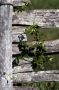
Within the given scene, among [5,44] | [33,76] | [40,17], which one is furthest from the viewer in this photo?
[33,76]

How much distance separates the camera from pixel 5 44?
4891 millimetres

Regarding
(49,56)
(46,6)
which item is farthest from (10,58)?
(46,6)

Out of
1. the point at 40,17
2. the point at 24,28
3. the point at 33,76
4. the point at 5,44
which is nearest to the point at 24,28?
the point at 24,28

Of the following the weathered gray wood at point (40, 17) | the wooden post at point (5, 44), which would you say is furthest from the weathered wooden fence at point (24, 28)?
the wooden post at point (5, 44)

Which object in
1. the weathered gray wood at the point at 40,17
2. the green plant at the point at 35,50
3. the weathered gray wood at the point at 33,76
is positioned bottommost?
the weathered gray wood at the point at 33,76

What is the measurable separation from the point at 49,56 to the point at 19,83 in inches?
22.2

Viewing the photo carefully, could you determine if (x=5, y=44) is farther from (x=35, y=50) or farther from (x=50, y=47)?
(x=50, y=47)

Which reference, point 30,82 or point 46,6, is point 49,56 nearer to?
point 30,82

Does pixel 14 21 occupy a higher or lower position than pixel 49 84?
higher

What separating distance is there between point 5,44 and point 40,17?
1.98 ft

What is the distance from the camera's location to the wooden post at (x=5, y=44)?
487 centimetres

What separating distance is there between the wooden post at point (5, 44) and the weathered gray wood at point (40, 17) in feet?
0.73

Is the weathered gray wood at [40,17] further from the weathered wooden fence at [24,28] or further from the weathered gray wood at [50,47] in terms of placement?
the weathered gray wood at [50,47]

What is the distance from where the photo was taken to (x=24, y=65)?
5.22 m
